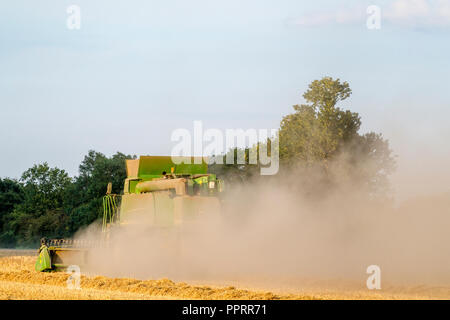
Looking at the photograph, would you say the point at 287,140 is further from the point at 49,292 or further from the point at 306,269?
the point at 49,292

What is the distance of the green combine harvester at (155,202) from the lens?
22.1 m

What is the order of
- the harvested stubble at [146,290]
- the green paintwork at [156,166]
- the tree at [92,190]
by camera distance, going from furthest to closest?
the tree at [92,190], the green paintwork at [156,166], the harvested stubble at [146,290]

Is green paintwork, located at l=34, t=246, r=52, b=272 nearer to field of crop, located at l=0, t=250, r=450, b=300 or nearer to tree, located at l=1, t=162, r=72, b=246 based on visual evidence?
field of crop, located at l=0, t=250, r=450, b=300

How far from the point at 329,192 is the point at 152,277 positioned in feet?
60.5

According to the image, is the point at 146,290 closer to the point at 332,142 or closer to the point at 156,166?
the point at 156,166

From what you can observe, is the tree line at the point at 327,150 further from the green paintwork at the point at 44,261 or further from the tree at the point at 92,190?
the green paintwork at the point at 44,261

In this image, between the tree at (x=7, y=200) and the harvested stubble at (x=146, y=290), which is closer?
the harvested stubble at (x=146, y=290)

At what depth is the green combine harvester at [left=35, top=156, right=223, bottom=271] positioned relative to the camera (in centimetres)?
2212

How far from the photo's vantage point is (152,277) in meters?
20.8

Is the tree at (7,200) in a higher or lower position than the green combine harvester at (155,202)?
lower

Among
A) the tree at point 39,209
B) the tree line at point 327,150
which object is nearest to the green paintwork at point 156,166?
the tree line at point 327,150

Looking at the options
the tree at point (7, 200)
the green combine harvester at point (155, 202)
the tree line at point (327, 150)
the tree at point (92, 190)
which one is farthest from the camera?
the tree at point (7, 200)

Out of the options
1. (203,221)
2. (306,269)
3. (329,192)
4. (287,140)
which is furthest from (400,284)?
(287,140)

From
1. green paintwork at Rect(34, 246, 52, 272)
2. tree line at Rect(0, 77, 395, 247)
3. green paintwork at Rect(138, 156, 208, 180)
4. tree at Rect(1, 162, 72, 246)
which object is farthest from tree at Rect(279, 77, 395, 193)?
tree at Rect(1, 162, 72, 246)
